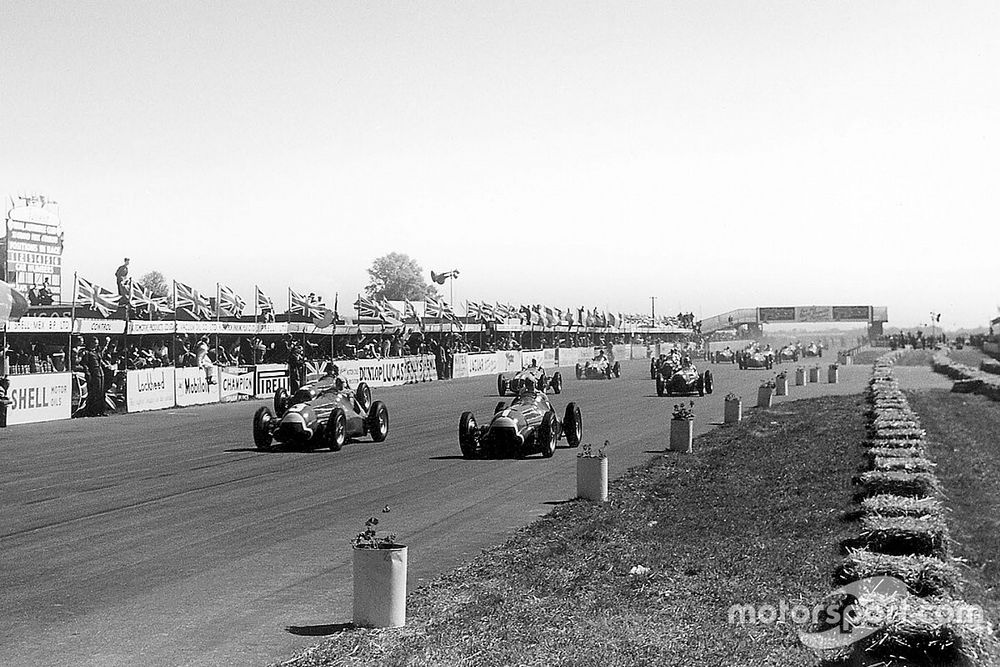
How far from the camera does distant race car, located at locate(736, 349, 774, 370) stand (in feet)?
228

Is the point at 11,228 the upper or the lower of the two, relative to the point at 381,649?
upper

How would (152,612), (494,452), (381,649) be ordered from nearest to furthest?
(381,649)
(152,612)
(494,452)

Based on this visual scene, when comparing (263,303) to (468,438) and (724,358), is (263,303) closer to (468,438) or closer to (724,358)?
(468,438)

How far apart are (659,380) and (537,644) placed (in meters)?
34.7

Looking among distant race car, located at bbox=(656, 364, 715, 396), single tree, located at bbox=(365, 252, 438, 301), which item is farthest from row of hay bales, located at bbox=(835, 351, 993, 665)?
single tree, located at bbox=(365, 252, 438, 301)

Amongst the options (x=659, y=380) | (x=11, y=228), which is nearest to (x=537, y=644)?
(x=659, y=380)

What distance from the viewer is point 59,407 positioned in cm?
2866

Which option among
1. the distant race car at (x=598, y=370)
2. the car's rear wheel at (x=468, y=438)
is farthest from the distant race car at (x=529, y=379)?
the distant race car at (x=598, y=370)

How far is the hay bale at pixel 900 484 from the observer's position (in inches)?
432

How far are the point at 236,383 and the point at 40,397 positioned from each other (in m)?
9.30

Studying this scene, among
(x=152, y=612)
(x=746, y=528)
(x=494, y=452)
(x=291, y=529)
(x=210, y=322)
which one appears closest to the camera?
(x=152, y=612)

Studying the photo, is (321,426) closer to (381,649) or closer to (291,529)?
(291,529)

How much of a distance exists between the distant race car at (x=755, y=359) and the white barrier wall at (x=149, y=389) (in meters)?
45.0

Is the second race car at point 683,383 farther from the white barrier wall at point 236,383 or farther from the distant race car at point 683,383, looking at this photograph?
the white barrier wall at point 236,383
